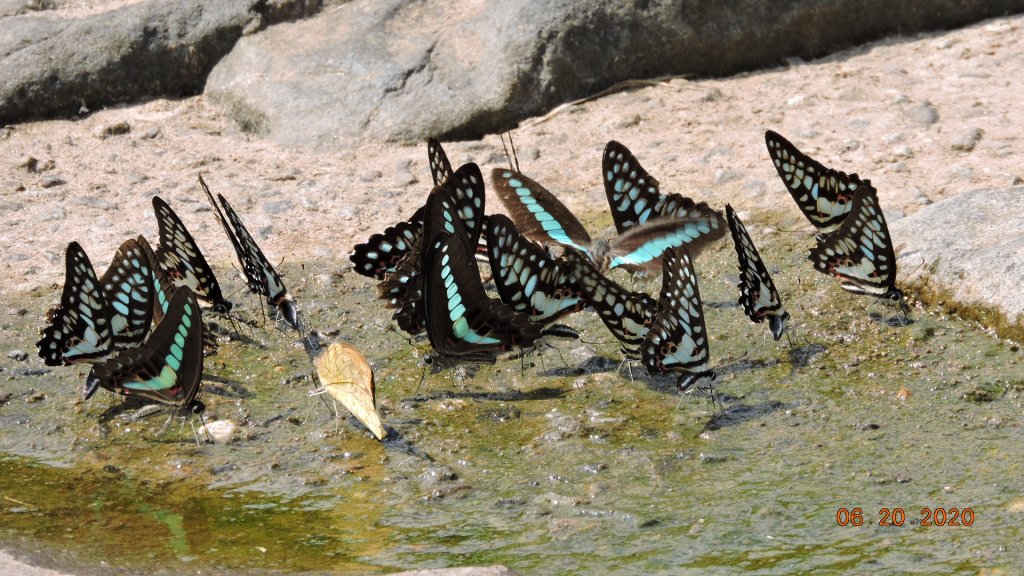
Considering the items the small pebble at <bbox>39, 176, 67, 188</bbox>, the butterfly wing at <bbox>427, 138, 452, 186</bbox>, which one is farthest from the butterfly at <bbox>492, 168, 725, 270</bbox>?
the small pebble at <bbox>39, 176, 67, 188</bbox>

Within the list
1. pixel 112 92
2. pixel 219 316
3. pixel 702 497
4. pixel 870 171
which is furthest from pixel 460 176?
pixel 112 92

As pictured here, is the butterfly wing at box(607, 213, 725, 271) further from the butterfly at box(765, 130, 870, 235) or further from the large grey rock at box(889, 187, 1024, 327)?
the large grey rock at box(889, 187, 1024, 327)

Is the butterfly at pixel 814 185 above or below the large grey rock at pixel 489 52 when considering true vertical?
below

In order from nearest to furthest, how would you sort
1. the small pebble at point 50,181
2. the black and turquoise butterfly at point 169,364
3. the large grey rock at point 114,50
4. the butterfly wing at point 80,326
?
the black and turquoise butterfly at point 169,364 → the butterfly wing at point 80,326 → the small pebble at point 50,181 → the large grey rock at point 114,50

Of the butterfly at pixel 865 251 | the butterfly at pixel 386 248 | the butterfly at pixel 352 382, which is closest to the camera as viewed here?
the butterfly at pixel 352 382

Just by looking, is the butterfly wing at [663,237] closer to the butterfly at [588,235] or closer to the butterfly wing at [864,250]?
the butterfly at [588,235]

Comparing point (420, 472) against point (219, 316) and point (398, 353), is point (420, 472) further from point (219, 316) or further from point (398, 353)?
point (219, 316)

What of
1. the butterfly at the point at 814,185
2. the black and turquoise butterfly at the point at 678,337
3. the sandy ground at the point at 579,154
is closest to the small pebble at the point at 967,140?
the sandy ground at the point at 579,154
